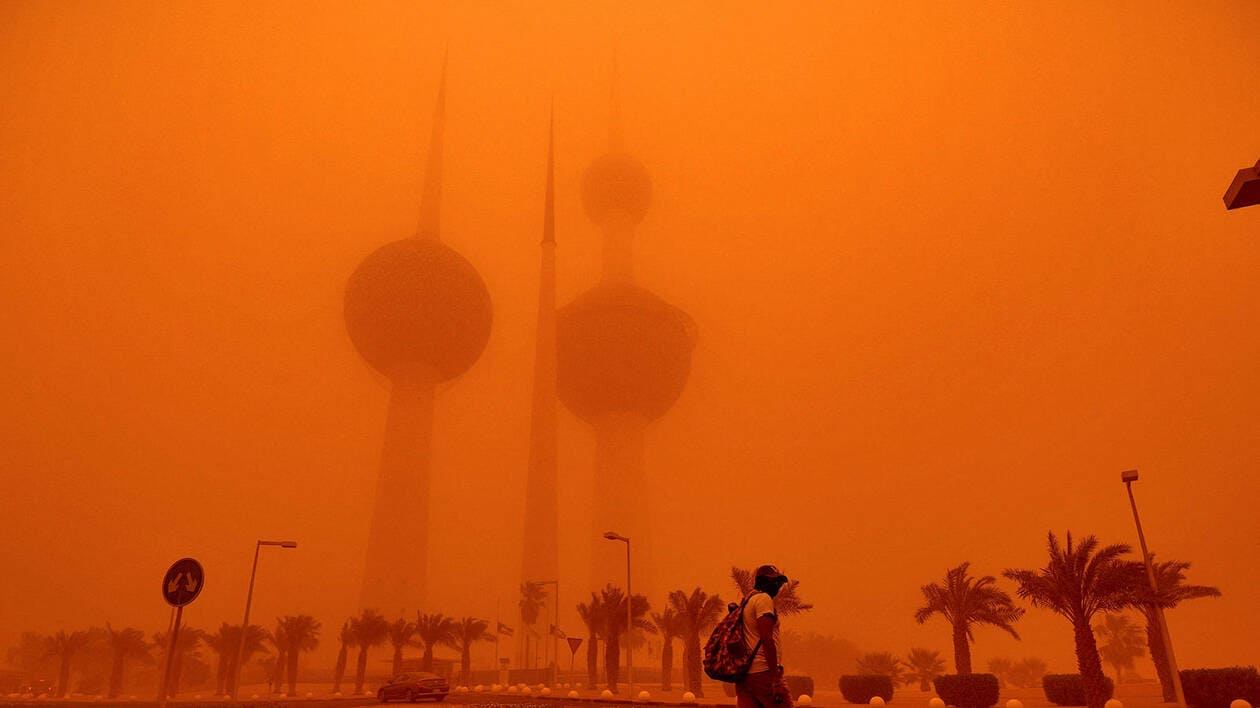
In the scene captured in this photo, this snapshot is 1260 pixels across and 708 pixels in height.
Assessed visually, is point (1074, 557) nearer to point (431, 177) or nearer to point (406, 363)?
point (406, 363)

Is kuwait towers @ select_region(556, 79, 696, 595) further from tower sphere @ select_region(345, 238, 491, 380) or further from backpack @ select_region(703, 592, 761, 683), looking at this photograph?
backpack @ select_region(703, 592, 761, 683)

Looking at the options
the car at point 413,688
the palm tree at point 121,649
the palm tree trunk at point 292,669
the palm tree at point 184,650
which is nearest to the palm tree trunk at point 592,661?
the car at point 413,688

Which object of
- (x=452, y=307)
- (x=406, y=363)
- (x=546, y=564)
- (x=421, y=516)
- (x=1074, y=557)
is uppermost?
(x=452, y=307)

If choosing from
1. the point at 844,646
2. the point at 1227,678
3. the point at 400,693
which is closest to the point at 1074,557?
the point at 1227,678

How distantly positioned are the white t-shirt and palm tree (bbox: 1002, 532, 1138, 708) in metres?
25.9

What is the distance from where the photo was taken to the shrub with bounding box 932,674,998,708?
91.2 feet

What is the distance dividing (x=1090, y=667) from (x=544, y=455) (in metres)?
114

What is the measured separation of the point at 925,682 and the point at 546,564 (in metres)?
78.0

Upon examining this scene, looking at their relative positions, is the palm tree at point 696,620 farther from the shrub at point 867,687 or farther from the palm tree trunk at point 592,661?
the shrub at point 867,687

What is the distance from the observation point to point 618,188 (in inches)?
7190

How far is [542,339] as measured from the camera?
486ft

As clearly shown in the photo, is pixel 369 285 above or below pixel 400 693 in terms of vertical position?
above

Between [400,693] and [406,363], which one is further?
[406,363]

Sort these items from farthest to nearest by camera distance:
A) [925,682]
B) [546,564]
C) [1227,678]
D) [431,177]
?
[431,177]
[546,564]
[925,682]
[1227,678]
